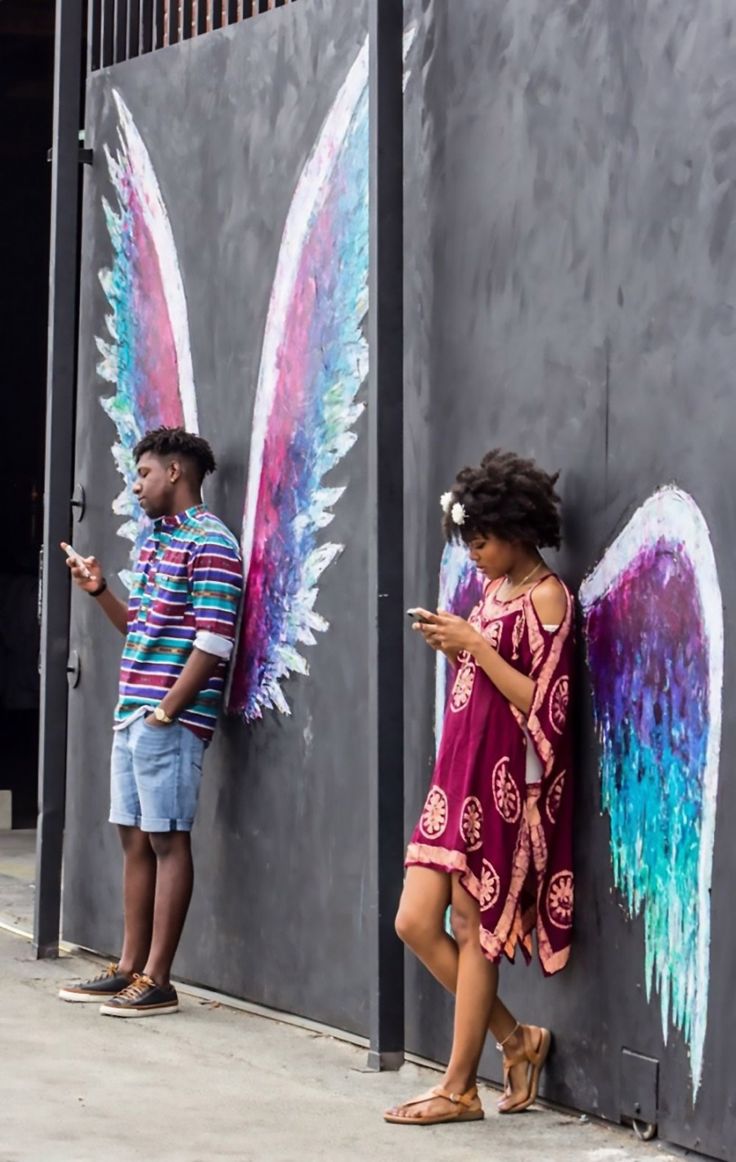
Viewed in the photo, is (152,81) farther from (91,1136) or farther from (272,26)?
(91,1136)

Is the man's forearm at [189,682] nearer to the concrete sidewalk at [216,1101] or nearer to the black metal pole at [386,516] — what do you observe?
the black metal pole at [386,516]

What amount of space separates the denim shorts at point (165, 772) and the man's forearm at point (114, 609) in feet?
1.80

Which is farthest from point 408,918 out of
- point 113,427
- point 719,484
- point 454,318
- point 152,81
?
point 152,81

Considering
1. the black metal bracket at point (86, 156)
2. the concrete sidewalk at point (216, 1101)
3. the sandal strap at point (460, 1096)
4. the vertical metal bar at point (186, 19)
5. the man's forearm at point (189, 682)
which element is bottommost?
the concrete sidewalk at point (216, 1101)

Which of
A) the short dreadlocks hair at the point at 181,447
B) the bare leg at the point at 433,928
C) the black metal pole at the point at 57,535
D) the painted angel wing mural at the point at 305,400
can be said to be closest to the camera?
the bare leg at the point at 433,928

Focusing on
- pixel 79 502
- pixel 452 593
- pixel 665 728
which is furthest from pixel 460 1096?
pixel 79 502

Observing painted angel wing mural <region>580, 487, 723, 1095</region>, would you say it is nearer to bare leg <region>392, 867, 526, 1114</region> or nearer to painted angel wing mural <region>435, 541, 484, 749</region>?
bare leg <region>392, 867, 526, 1114</region>

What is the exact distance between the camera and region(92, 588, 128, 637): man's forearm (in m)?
7.52

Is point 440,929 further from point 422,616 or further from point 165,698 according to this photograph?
point 165,698

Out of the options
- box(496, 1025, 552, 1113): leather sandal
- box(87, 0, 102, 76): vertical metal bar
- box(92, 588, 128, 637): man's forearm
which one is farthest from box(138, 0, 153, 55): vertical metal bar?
box(496, 1025, 552, 1113): leather sandal

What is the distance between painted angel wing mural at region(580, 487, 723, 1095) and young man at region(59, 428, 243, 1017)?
189cm

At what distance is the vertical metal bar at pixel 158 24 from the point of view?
26.2 ft

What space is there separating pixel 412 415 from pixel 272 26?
1693mm

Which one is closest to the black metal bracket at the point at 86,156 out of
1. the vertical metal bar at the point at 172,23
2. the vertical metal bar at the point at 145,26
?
the vertical metal bar at the point at 145,26
